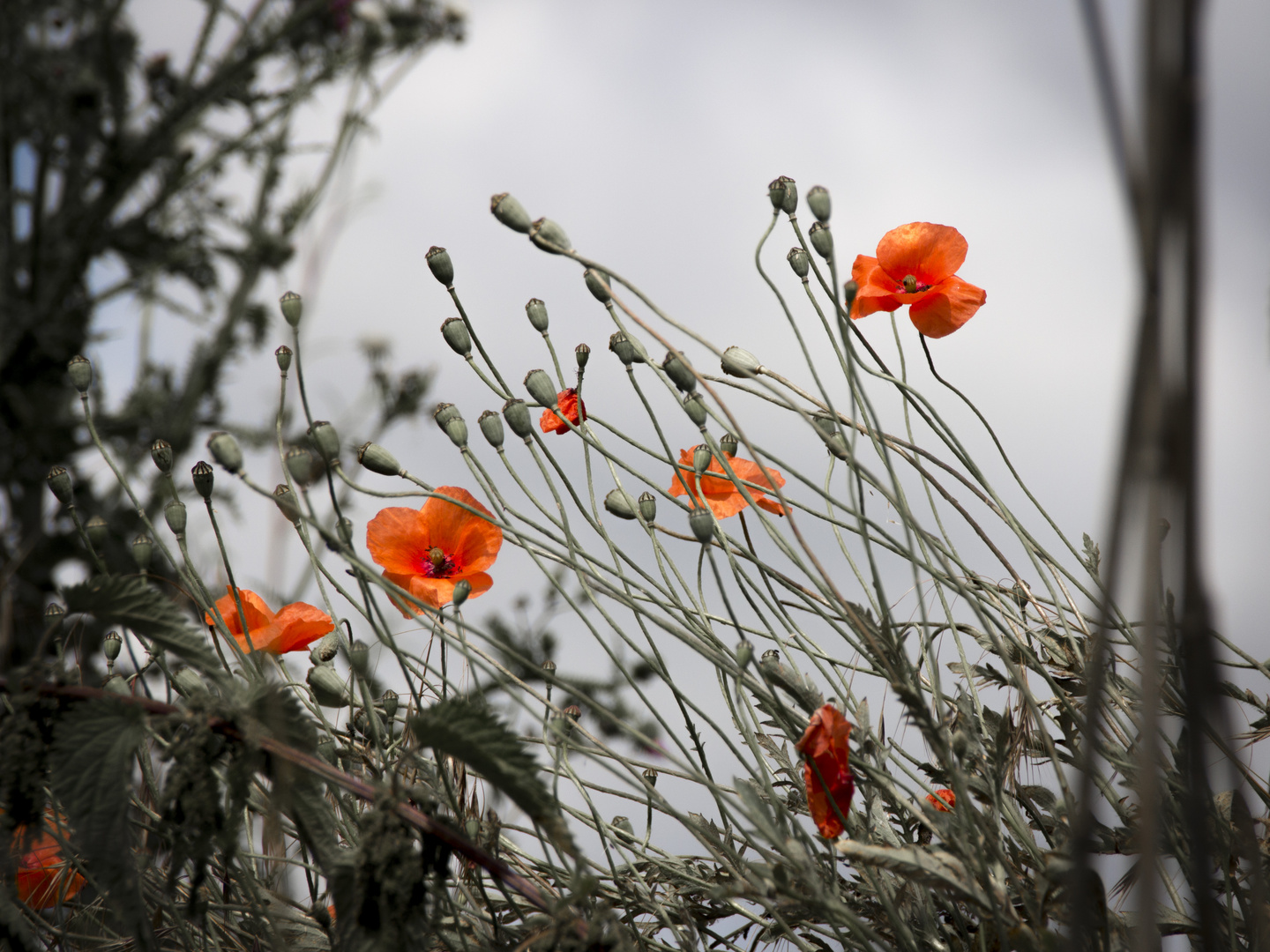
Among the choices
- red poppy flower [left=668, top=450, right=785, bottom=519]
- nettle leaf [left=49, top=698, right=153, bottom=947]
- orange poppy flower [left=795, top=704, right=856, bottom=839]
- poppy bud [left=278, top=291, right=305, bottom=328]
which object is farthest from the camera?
red poppy flower [left=668, top=450, right=785, bottom=519]

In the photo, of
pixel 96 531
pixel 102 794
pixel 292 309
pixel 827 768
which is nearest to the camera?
pixel 102 794

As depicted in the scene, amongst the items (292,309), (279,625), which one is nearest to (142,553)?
(279,625)

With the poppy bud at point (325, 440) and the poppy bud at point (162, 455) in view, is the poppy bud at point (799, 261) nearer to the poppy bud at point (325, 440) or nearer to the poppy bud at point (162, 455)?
the poppy bud at point (325, 440)

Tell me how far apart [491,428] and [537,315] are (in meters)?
0.13

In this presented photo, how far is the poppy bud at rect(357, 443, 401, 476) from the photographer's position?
33.7 inches

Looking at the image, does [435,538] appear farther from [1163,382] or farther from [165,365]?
[165,365]

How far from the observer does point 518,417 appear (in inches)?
32.8

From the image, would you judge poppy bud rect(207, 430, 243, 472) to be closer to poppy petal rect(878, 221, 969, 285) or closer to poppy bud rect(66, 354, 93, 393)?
poppy bud rect(66, 354, 93, 393)

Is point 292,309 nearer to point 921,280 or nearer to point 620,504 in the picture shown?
point 620,504

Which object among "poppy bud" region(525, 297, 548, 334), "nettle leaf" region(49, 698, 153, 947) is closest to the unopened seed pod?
"poppy bud" region(525, 297, 548, 334)

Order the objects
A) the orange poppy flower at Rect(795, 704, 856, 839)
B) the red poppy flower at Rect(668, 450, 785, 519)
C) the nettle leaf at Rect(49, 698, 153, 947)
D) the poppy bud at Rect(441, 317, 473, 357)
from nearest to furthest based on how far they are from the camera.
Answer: the nettle leaf at Rect(49, 698, 153, 947) → the orange poppy flower at Rect(795, 704, 856, 839) → the poppy bud at Rect(441, 317, 473, 357) → the red poppy flower at Rect(668, 450, 785, 519)

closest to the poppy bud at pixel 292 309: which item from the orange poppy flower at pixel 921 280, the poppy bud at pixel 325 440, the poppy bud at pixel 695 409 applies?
the poppy bud at pixel 325 440

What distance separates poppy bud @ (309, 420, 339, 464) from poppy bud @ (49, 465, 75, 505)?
30cm

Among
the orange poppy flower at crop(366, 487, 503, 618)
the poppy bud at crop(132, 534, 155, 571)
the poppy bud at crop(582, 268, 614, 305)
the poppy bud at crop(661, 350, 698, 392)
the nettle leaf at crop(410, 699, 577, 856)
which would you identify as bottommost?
the nettle leaf at crop(410, 699, 577, 856)
